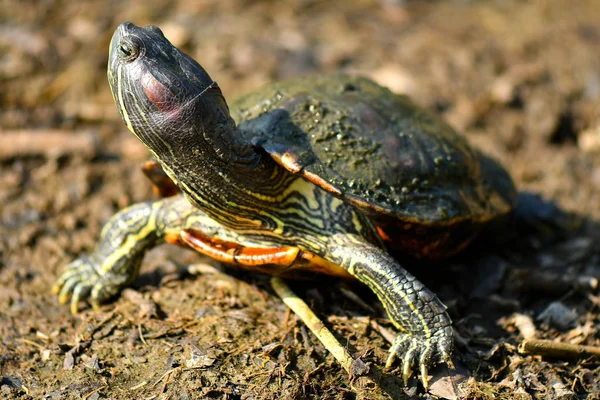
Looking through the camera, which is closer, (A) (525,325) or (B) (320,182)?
(B) (320,182)

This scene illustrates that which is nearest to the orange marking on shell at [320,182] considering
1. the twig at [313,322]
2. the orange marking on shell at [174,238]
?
the twig at [313,322]

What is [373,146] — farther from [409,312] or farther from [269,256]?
[409,312]

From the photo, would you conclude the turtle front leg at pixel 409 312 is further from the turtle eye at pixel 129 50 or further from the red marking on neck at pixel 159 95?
the turtle eye at pixel 129 50

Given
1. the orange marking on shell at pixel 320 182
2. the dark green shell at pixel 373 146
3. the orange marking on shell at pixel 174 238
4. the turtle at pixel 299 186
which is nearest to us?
the turtle at pixel 299 186

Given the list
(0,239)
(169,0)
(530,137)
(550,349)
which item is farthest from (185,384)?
(169,0)

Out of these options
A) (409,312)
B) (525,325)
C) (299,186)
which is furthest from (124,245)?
(525,325)

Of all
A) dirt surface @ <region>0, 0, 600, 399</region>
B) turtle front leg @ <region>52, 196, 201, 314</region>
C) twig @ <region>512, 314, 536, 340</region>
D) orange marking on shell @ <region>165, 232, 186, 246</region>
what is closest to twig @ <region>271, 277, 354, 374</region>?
dirt surface @ <region>0, 0, 600, 399</region>

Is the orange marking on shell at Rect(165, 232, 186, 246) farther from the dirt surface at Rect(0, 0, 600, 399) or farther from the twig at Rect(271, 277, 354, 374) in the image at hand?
the twig at Rect(271, 277, 354, 374)
